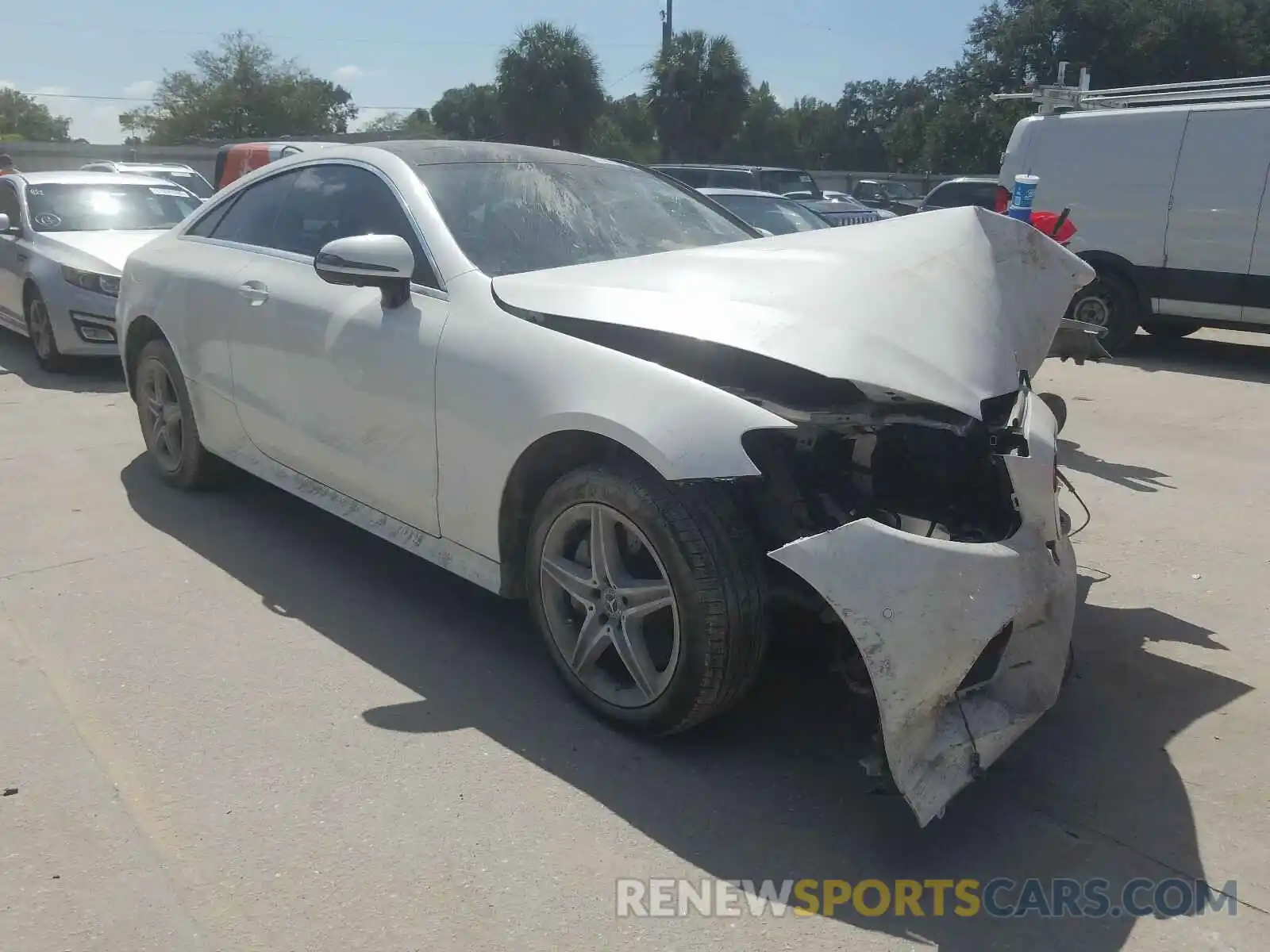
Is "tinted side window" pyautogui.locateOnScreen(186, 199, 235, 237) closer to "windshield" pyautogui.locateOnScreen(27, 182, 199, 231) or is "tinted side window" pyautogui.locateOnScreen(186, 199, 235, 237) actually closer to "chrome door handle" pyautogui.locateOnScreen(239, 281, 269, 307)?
"chrome door handle" pyautogui.locateOnScreen(239, 281, 269, 307)

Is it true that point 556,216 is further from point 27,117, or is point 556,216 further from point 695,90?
point 27,117

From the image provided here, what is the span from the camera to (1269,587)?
14.1ft

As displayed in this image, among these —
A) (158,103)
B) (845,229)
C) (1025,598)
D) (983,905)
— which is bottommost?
(983,905)

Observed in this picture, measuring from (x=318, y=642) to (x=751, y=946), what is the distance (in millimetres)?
2057

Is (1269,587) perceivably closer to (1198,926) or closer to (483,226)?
(1198,926)

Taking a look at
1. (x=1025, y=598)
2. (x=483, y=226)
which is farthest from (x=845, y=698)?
(x=483, y=226)

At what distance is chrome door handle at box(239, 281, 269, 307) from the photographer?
4.32 metres

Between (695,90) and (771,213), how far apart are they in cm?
3421

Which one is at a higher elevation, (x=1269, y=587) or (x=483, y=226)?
(x=483, y=226)

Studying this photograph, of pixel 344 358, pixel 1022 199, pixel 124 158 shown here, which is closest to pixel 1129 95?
pixel 1022 199

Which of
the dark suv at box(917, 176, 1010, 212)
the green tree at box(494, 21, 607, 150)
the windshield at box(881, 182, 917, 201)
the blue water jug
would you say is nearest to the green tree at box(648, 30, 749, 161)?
the green tree at box(494, 21, 607, 150)

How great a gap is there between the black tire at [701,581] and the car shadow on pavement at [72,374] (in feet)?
21.6

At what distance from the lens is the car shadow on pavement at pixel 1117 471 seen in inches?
224

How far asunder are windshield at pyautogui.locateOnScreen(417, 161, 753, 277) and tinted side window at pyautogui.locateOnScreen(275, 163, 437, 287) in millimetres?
156
